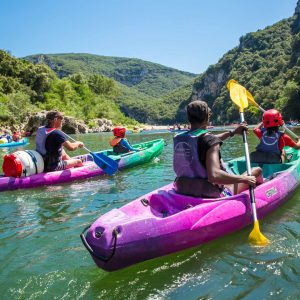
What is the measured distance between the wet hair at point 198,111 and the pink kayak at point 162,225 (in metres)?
0.88

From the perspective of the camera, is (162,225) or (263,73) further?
(263,73)

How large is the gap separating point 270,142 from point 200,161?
10.4 ft

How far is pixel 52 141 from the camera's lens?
791cm

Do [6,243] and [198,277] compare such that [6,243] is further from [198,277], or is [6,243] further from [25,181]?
[25,181]

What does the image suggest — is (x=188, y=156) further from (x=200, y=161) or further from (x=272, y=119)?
(x=272, y=119)

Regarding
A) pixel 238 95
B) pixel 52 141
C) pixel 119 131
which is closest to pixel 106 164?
pixel 52 141

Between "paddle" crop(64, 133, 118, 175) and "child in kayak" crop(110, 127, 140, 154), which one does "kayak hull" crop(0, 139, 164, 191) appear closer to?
"paddle" crop(64, 133, 118, 175)

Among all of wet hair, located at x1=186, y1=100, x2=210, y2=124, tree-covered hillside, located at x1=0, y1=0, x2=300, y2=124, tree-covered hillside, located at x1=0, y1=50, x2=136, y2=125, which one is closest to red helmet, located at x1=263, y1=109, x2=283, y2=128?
tree-covered hillside, located at x1=0, y1=0, x2=300, y2=124

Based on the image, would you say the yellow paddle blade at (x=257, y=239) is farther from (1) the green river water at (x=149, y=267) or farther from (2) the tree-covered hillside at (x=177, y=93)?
(2) the tree-covered hillside at (x=177, y=93)

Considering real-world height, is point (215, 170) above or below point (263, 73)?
below

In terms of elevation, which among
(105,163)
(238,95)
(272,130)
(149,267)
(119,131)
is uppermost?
(238,95)

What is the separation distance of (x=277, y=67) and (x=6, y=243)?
83303 millimetres

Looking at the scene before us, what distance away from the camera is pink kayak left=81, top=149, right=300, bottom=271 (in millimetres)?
3396

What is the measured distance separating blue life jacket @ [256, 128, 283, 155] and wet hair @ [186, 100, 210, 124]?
304 centimetres
